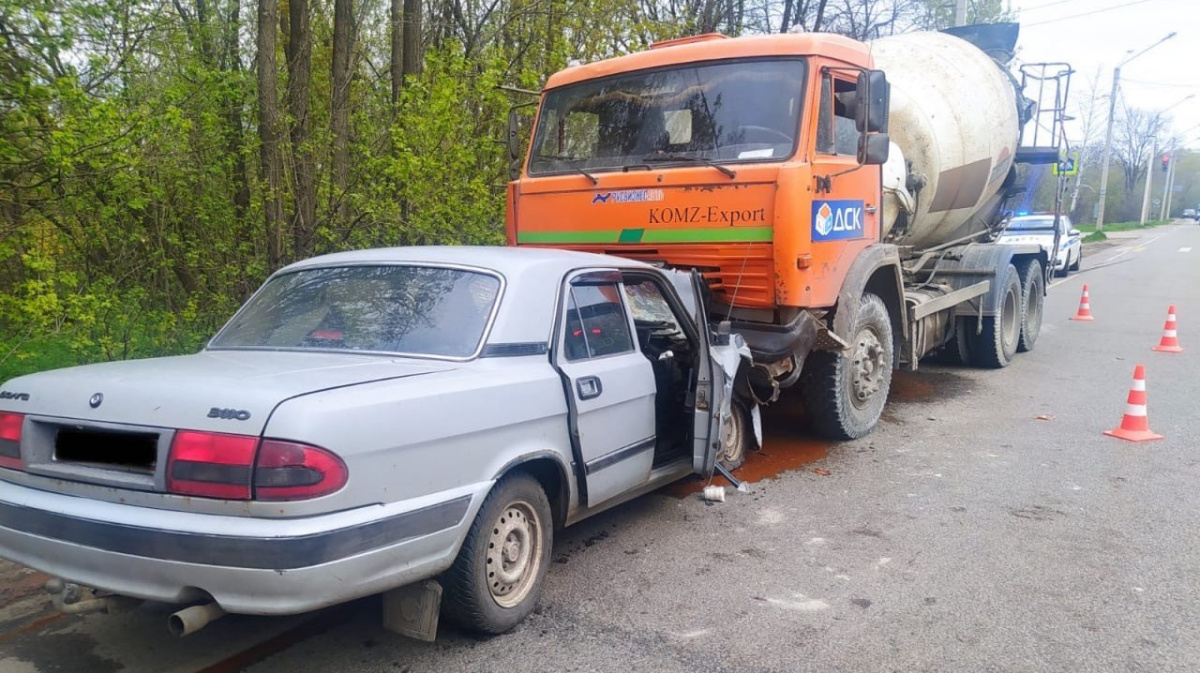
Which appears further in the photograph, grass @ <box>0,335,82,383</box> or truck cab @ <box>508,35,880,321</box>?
grass @ <box>0,335,82,383</box>

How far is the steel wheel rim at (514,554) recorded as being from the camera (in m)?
3.51

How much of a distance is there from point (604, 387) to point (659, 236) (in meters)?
2.22

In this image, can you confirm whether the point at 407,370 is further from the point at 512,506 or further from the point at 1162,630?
the point at 1162,630

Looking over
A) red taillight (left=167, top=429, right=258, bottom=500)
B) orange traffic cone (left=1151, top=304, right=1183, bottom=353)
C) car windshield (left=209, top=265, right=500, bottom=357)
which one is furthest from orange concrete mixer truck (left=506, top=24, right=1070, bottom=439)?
orange traffic cone (left=1151, top=304, right=1183, bottom=353)

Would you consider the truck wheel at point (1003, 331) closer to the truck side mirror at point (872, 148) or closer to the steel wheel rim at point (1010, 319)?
the steel wheel rim at point (1010, 319)

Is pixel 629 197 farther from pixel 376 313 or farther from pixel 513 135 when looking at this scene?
pixel 376 313

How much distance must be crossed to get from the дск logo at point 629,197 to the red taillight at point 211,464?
3.92 meters

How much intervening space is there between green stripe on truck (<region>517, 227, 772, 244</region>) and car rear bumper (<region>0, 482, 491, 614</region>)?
3374 millimetres

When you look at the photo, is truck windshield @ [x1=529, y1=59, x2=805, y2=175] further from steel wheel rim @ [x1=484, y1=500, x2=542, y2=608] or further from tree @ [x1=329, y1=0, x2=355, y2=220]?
steel wheel rim @ [x1=484, y1=500, x2=542, y2=608]

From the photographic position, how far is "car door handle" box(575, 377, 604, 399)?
3941 mm

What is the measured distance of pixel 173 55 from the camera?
7.96 meters

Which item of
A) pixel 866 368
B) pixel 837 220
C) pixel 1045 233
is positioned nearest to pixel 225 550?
pixel 837 220

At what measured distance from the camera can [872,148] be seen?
6.11 metres

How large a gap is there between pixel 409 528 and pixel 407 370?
66cm
